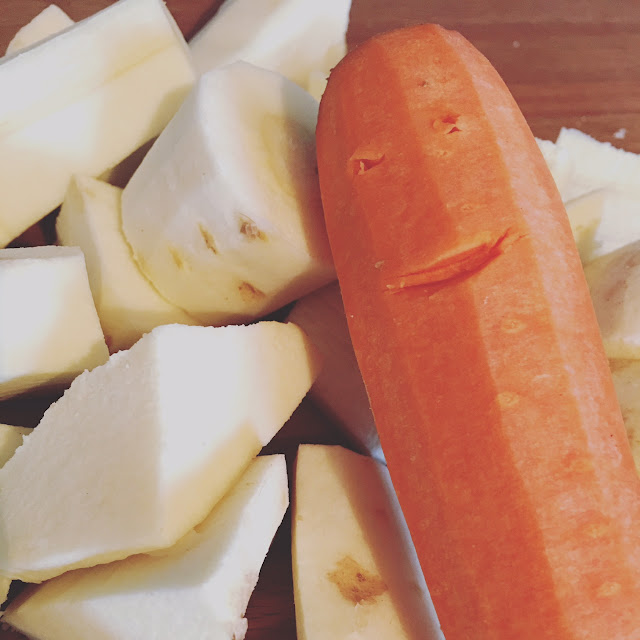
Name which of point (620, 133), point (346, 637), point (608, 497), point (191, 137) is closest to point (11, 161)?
point (191, 137)

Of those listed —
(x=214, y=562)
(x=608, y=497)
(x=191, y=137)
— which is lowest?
(x=608, y=497)

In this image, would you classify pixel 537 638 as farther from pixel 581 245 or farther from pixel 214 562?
pixel 581 245

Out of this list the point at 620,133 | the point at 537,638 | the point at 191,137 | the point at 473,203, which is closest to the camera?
the point at 537,638

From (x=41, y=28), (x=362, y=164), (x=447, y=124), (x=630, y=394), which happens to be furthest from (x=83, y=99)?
(x=630, y=394)

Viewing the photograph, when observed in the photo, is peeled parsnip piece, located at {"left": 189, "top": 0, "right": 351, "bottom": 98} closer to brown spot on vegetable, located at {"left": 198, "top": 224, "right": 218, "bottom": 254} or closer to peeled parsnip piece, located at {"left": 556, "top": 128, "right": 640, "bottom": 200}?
brown spot on vegetable, located at {"left": 198, "top": 224, "right": 218, "bottom": 254}

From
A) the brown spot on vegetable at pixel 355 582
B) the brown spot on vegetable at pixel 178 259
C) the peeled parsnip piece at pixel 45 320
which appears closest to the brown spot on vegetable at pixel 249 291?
the brown spot on vegetable at pixel 178 259

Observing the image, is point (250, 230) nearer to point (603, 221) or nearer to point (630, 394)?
point (630, 394)

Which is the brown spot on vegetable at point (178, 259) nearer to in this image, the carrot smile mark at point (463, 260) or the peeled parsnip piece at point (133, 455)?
the peeled parsnip piece at point (133, 455)
